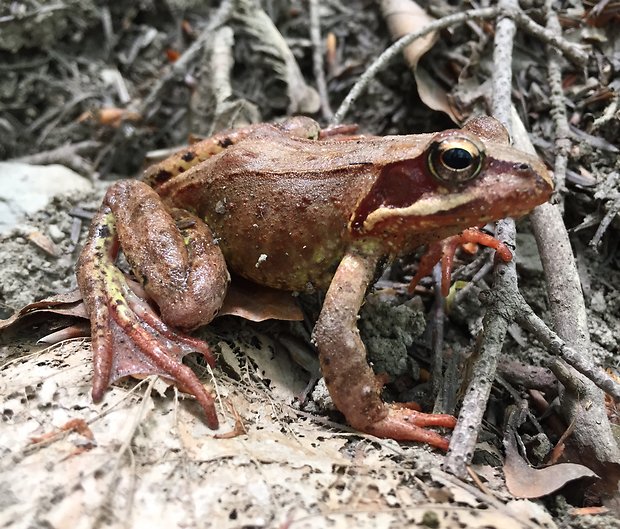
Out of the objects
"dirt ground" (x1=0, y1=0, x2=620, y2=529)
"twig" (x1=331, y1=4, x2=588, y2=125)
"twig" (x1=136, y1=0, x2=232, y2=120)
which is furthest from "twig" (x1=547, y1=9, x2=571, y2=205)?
"twig" (x1=136, y1=0, x2=232, y2=120)

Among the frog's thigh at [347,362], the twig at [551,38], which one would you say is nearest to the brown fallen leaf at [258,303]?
the frog's thigh at [347,362]

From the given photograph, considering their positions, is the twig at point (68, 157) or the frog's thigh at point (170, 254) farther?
the twig at point (68, 157)

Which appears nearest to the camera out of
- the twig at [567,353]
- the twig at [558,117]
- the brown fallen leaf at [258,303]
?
the twig at [567,353]

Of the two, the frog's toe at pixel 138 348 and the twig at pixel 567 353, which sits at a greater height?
the twig at pixel 567 353

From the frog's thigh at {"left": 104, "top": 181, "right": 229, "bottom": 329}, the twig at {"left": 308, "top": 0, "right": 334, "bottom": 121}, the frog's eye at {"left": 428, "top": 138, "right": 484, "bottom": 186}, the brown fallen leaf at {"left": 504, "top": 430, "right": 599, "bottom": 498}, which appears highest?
the twig at {"left": 308, "top": 0, "right": 334, "bottom": 121}

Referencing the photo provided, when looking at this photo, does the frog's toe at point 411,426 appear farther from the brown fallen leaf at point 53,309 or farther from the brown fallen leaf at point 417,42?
the brown fallen leaf at point 417,42

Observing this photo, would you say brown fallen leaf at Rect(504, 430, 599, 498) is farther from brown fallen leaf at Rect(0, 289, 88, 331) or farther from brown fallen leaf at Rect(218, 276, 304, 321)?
brown fallen leaf at Rect(0, 289, 88, 331)

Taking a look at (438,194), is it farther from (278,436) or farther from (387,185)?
(278,436)
